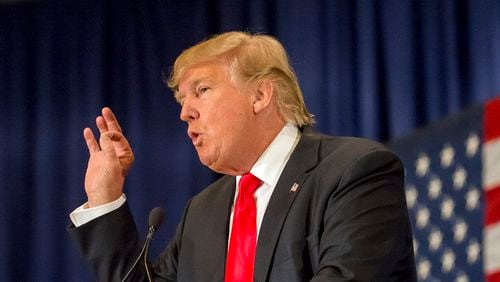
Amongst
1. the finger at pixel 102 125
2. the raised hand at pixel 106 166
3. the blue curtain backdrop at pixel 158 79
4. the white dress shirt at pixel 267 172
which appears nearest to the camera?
the white dress shirt at pixel 267 172

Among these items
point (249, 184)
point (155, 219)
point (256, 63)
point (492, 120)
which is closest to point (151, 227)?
point (155, 219)

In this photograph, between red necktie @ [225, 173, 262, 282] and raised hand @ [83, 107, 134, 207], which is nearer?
red necktie @ [225, 173, 262, 282]

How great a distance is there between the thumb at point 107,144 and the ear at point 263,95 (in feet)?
1.35

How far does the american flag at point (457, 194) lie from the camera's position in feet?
9.34

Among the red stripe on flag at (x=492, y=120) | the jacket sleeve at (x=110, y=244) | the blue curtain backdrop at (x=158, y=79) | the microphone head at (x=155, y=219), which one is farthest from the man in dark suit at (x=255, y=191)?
the blue curtain backdrop at (x=158, y=79)

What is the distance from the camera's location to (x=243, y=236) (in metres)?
2.54

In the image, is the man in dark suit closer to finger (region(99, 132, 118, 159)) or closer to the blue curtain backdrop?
finger (region(99, 132, 118, 159))

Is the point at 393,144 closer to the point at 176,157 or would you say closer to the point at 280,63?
the point at 280,63

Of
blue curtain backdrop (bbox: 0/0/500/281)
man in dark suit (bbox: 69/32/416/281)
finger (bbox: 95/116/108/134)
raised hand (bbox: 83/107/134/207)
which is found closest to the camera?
man in dark suit (bbox: 69/32/416/281)

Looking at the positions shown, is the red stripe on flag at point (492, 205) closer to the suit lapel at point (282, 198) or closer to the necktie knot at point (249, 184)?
the suit lapel at point (282, 198)

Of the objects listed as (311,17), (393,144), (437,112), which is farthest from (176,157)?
(393,144)

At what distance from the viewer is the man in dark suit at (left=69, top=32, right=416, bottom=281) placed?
7.67ft

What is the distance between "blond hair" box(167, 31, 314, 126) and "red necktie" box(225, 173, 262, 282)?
0.25 m

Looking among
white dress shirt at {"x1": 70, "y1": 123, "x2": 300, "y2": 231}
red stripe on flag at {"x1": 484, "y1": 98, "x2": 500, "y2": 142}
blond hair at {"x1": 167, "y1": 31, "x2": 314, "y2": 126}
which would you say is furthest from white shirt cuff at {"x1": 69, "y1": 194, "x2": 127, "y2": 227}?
red stripe on flag at {"x1": 484, "y1": 98, "x2": 500, "y2": 142}
